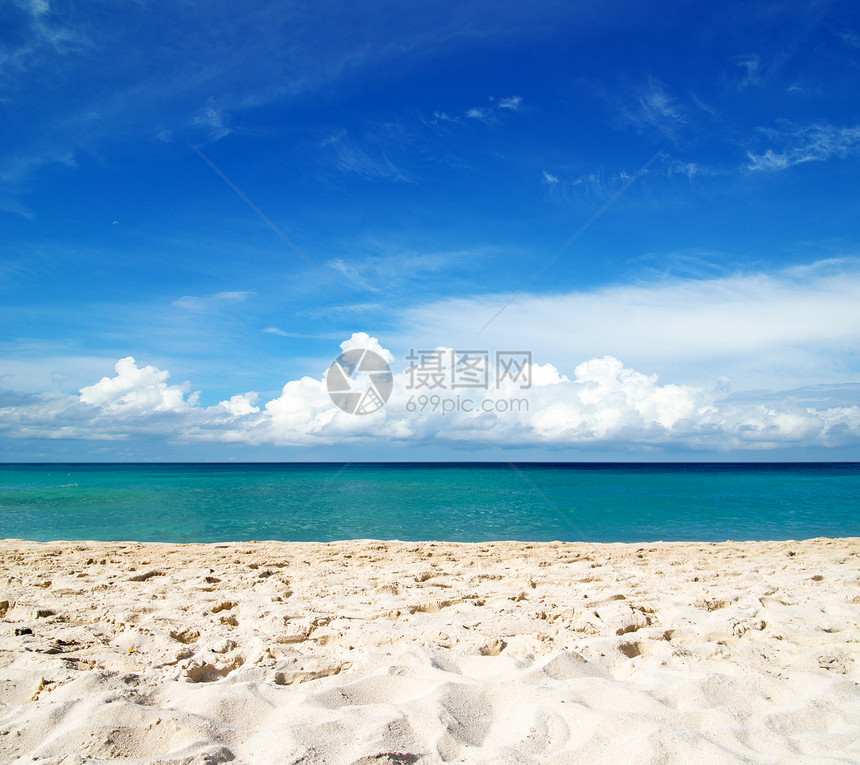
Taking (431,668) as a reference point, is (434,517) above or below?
below

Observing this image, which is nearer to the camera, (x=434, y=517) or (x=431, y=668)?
(x=431, y=668)

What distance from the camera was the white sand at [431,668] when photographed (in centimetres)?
277

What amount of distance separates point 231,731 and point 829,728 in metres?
3.33

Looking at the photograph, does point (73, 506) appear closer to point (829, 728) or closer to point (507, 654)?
point (507, 654)

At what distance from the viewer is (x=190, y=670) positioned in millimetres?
3662

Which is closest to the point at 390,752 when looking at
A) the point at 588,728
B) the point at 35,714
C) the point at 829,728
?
the point at 588,728

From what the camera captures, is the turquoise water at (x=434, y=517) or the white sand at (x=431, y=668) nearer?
the white sand at (x=431, y=668)

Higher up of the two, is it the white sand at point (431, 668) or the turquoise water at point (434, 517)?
the white sand at point (431, 668)

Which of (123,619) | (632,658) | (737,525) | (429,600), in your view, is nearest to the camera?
(632,658)

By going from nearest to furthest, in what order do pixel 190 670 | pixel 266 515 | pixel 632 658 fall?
pixel 190 670 → pixel 632 658 → pixel 266 515

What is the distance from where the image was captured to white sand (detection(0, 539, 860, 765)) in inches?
109

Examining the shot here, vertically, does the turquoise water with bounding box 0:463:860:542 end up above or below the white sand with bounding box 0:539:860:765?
below

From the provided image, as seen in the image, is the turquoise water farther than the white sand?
Yes

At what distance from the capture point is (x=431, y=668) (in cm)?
375
